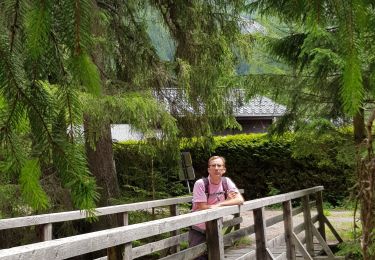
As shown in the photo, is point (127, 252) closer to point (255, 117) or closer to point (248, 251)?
point (248, 251)

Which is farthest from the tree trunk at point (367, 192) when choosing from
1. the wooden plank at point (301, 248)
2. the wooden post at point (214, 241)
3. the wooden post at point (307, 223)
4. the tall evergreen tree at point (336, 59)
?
the wooden post at point (307, 223)

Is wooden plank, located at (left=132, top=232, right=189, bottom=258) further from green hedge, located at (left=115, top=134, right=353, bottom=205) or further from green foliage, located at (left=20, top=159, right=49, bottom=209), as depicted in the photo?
green hedge, located at (left=115, top=134, right=353, bottom=205)

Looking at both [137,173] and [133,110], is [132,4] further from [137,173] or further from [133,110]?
[133,110]

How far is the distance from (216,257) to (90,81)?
2869 millimetres

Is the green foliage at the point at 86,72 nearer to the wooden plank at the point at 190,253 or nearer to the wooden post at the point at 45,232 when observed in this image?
the wooden plank at the point at 190,253

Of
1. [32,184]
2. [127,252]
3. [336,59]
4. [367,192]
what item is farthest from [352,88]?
[336,59]

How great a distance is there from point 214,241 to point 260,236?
3.66 ft

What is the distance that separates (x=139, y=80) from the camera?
911cm

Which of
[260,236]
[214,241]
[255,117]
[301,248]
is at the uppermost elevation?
[255,117]

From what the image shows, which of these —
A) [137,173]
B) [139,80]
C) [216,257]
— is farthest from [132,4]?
[216,257]

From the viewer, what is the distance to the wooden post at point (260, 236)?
5.00m

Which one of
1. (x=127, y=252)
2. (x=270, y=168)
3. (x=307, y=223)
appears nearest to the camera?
(x=127, y=252)

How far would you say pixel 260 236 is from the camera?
5023 mm

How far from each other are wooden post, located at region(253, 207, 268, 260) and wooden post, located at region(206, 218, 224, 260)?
1051 millimetres
